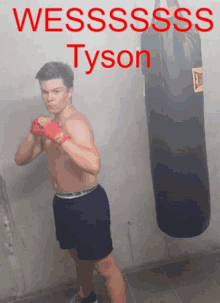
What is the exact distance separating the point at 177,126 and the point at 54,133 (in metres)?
0.62

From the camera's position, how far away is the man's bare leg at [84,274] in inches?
57.1

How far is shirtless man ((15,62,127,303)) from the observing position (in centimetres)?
125

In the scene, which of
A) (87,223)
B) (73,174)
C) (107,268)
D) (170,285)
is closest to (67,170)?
(73,174)

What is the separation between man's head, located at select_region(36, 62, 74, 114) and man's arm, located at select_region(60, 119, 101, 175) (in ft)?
0.37

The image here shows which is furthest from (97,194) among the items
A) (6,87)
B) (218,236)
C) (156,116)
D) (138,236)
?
(218,236)

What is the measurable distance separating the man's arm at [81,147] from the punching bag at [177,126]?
38 centimetres

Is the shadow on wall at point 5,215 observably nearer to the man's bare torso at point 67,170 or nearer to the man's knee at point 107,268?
the man's bare torso at point 67,170

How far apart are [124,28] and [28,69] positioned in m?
0.64

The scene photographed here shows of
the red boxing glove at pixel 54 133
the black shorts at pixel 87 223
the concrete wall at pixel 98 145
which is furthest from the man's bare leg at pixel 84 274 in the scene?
the red boxing glove at pixel 54 133

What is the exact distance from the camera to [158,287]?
177 cm

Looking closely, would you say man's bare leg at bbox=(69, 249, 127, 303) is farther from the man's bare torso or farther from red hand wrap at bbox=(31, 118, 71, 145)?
red hand wrap at bbox=(31, 118, 71, 145)

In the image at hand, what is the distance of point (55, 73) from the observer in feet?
4.18

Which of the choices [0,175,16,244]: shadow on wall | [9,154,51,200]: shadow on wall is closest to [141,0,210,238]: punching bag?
[9,154,51,200]: shadow on wall

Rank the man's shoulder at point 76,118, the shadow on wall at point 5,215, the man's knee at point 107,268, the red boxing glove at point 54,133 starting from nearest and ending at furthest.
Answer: the red boxing glove at point 54,133, the man's shoulder at point 76,118, the man's knee at point 107,268, the shadow on wall at point 5,215
